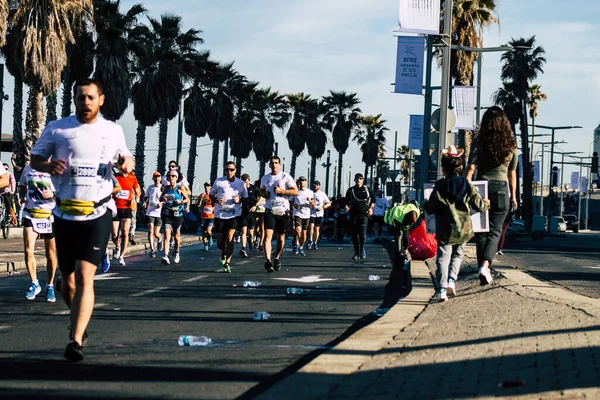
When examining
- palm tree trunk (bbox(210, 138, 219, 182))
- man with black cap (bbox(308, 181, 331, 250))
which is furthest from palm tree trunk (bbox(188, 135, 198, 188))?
man with black cap (bbox(308, 181, 331, 250))

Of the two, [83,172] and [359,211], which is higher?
[83,172]

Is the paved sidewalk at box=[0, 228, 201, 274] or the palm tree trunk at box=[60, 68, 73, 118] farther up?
the palm tree trunk at box=[60, 68, 73, 118]

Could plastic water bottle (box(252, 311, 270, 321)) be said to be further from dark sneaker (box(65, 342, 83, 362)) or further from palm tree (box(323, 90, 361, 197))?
palm tree (box(323, 90, 361, 197))

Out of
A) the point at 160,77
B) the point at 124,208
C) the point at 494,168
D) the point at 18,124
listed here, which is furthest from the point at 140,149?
the point at 494,168

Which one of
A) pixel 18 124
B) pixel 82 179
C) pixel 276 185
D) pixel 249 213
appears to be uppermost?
pixel 18 124

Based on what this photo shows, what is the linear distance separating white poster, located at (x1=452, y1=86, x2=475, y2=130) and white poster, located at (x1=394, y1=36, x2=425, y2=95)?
3.40 feet

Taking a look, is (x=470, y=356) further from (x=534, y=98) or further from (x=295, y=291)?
(x=534, y=98)

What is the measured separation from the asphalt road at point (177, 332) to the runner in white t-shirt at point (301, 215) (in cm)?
833

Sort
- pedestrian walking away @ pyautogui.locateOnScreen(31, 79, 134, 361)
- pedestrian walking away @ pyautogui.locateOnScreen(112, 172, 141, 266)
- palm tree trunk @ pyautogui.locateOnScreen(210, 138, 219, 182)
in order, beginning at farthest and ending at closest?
1. palm tree trunk @ pyautogui.locateOnScreen(210, 138, 219, 182)
2. pedestrian walking away @ pyautogui.locateOnScreen(112, 172, 141, 266)
3. pedestrian walking away @ pyautogui.locateOnScreen(31, 79, 134, 361)

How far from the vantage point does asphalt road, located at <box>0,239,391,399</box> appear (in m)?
6.55

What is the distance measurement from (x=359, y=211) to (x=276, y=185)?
4563 mm

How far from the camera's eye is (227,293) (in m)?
13.4

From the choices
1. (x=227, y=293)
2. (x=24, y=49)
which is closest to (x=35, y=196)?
(x=227, y=293)

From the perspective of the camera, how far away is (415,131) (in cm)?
3738
